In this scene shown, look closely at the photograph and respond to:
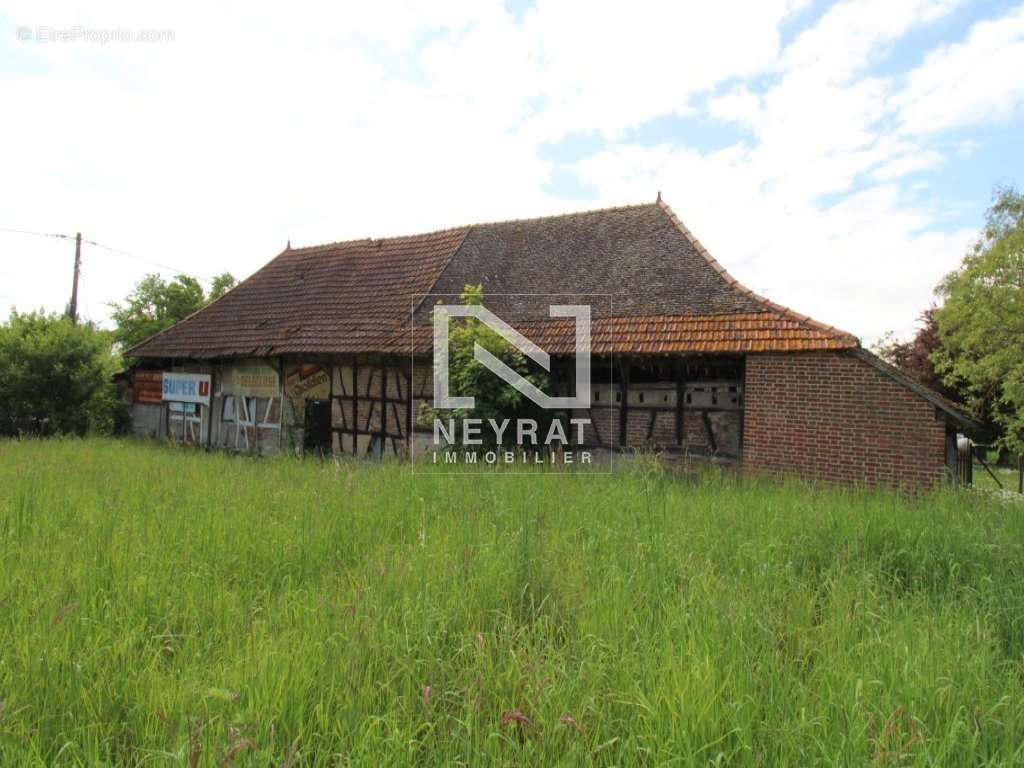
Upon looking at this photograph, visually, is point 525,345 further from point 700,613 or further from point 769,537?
point 700,613

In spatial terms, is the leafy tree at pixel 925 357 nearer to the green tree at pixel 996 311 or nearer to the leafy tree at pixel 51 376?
the green tree at pixel 996 311

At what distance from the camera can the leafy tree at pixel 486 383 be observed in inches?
379

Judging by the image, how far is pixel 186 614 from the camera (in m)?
3.09

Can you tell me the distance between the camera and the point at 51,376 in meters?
16.1

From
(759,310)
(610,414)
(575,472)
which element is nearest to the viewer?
(575,472)

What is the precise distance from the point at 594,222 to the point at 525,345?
434cm

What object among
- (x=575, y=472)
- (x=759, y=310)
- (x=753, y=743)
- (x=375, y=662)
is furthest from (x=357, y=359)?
(x=753, y=743)

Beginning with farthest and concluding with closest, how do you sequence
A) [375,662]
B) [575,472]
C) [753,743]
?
[575,472] → [375,662] → [753,743]

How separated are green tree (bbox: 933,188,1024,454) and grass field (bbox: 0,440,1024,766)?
42.9ft

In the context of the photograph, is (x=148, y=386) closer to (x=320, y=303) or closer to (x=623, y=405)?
(x=320, y=303)

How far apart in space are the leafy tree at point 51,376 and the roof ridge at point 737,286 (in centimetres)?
1595

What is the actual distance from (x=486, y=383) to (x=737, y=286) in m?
4.65

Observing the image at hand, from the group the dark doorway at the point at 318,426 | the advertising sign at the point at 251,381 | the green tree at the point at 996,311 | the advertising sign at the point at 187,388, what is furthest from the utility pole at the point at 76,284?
the green tree at the point at 996,311

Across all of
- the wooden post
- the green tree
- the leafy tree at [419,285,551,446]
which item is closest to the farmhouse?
the wooden post
